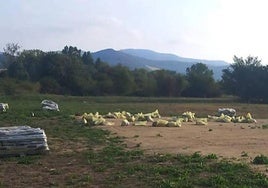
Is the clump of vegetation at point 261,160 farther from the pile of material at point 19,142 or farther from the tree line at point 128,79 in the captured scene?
the tree line at point 128,79

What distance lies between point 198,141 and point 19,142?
6313mm

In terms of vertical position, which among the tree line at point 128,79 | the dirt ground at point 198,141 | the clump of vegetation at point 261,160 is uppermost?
the tree line at point 128,79

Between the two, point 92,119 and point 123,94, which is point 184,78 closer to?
point 123,94

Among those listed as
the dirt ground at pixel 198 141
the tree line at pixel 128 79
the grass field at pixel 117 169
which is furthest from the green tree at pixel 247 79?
the grass field at pixel 117 169

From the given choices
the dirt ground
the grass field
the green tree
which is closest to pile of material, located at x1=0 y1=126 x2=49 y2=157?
the grass field

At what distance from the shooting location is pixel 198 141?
1786 centimetres

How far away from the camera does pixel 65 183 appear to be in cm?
1030

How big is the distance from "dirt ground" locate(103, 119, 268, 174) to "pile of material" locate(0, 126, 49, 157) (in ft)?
9.93

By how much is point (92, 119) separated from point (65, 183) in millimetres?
15373

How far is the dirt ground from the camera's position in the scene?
14977mm

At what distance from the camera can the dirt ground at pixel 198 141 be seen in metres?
15.0

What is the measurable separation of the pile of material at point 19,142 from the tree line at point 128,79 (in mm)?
58520

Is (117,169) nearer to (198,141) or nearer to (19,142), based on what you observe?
(19,142)

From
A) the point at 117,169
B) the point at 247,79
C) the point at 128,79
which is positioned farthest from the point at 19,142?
the point at 128,79
